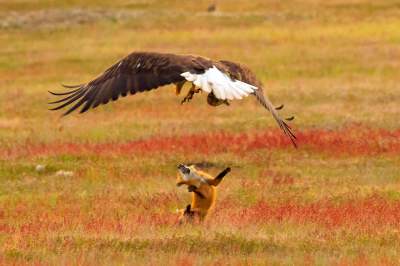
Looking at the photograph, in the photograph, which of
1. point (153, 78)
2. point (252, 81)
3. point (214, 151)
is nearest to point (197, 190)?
point (153, 78)

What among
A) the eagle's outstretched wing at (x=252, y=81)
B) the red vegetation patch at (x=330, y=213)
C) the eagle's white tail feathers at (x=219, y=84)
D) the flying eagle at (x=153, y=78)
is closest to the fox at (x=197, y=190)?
the red vegetation patch at (x=330, y=213)

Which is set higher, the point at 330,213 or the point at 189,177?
the point at 189,177

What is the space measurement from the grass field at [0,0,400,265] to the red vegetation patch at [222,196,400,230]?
0.10 ft

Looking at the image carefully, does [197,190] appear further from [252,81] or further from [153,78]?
[252,81]

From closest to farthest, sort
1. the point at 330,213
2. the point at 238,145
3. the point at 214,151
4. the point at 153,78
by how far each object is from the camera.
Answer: the point at 153,78 < the point at 330,213 < the point at 214,151 < the point at 238,145

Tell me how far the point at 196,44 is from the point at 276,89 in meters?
12.1

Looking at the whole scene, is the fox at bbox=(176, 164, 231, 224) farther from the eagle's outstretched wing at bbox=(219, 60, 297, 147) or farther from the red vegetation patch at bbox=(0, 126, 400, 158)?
the red vegetation patch at bbox=(0, 126, 400, 158)

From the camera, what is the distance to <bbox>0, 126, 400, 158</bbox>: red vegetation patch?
2319cm

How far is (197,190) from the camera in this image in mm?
14180

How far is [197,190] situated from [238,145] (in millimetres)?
9862

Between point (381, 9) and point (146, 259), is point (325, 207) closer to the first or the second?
point (146, 259)

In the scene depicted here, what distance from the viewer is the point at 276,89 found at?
1396 inches

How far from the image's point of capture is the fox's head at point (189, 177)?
1409 cm

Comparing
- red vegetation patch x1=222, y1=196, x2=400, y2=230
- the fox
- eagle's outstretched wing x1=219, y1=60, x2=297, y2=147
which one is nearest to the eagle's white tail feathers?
eagle's outstretched wing x1=219, y1=60, x2=297, y2=147
